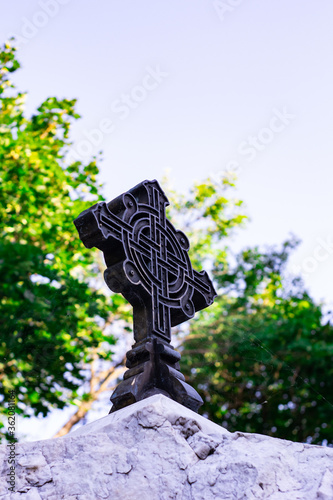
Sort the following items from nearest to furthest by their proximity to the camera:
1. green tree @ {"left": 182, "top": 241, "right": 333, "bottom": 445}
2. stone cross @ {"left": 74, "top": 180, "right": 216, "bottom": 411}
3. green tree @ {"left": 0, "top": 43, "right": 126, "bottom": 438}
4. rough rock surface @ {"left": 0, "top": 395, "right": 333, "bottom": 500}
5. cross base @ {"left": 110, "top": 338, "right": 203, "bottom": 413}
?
rough rock surface @ {"left": 0, "top": 395, "right": 333, "bottom": 500} < cross base @ {"left": 110, "top": 338, "right": 203, "bottom": 413} < stone cross @ {"left": 74, "top": 180, "right": 216, "bottom": 411} < green tree @ {"left": 0, "top": 43, "right": 126, "bottom": 438} < green tree @ {"left": 182, "top": 241, "right": 333, "bottom": 445}

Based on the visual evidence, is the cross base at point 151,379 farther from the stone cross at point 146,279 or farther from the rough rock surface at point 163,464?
the rough rock surface at point 163,464

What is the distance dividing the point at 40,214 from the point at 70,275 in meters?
1.33

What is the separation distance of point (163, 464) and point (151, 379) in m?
0.70

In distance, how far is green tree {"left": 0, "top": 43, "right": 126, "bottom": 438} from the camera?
5273 millimetres

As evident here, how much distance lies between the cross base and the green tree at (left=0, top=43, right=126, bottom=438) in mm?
1769

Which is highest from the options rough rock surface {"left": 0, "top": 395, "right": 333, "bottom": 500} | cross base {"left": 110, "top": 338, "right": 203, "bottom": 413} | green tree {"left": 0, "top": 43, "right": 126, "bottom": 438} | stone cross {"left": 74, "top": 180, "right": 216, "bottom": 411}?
green tree {"left": 0, "top": 43, "right": 126, "bottom": 438}

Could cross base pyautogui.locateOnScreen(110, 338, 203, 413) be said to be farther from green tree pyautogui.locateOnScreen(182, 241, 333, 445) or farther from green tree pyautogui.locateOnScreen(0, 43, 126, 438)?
green tree pyautogui.locateOnScreen(182, 241, 333, 445)

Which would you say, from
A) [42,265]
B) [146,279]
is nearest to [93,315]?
[42,265]

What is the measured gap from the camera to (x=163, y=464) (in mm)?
2518

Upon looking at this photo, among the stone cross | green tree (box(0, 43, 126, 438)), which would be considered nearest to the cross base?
the stone cross

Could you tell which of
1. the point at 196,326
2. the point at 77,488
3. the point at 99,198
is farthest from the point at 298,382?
the point at 77,488

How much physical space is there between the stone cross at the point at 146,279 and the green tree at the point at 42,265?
4.82 feet

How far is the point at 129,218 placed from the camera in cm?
351

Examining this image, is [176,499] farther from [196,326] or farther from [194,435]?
[196,326]
